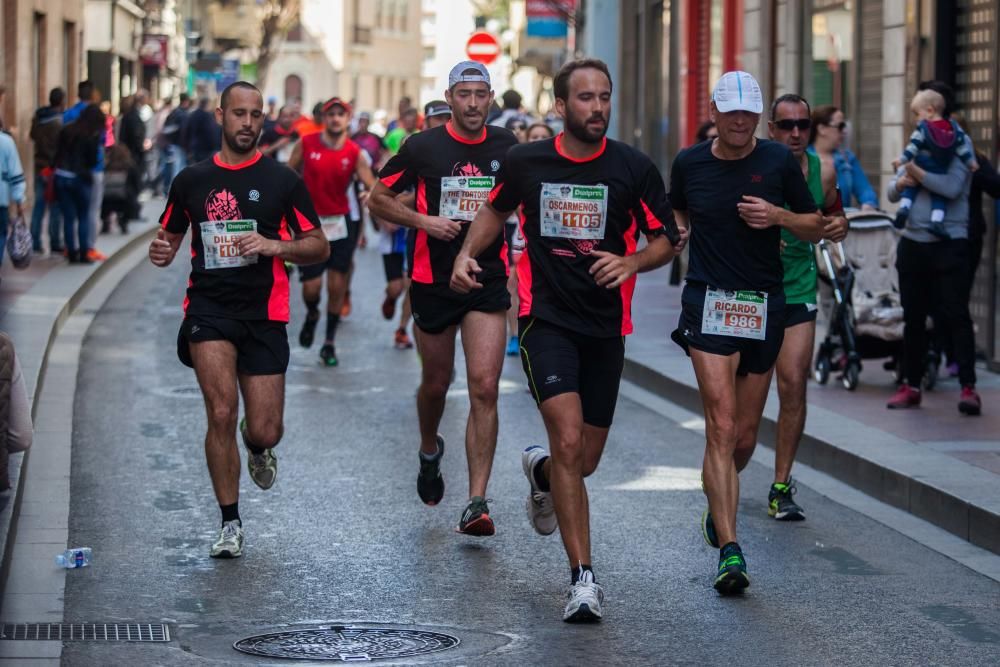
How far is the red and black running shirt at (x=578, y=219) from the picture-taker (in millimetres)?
6988

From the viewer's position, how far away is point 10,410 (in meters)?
A: 8.06

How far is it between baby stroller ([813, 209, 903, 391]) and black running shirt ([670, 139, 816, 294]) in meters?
4.79

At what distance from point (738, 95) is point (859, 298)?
18.7 feet

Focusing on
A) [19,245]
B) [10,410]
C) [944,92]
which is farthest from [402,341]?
[10,410]

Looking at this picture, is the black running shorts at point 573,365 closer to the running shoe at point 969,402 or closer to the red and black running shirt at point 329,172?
the running shoe at point 969,402

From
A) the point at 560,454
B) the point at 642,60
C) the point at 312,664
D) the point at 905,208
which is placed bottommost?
the point at 312,664

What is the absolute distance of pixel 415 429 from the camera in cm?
1152

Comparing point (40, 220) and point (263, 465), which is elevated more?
point (40, 220)

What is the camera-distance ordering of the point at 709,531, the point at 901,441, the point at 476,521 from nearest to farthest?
the point at 709,531
the point at 476,521
the point at 901,441

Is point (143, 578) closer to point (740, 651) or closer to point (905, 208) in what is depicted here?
point (740, 651)

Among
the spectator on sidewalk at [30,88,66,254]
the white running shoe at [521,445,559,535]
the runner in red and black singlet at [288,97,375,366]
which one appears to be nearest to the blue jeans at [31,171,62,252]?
the spectator on sidewalk at [30,88,66,254]

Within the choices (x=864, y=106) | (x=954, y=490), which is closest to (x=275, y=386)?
(x=954, y=490)

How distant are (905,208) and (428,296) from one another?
3957 millimetres

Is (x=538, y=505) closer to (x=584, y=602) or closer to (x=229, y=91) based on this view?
(x=584, y=602)
